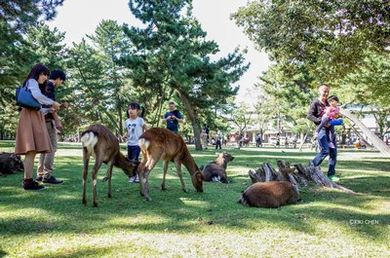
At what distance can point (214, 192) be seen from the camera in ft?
22.7

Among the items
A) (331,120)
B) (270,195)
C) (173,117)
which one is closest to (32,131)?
(270,195)

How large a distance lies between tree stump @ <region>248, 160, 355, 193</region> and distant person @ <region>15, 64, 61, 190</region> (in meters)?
3.81

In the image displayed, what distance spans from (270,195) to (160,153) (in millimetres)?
1918

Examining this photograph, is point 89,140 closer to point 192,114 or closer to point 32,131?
point 32,131

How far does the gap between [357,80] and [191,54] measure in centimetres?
1080

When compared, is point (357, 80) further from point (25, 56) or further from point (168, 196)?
point (168, 196)

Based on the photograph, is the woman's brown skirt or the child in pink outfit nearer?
the woman's brown skirt

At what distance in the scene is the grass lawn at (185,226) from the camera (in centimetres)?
350

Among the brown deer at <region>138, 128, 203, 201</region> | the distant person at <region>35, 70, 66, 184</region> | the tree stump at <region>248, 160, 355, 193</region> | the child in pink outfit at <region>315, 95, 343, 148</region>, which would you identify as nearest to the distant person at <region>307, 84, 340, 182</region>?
the child in pink outfit at <region>315, 95, 343, 148</region>

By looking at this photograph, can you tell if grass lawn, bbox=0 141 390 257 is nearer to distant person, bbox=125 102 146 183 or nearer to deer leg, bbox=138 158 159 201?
deer leg, bbox=138 158 159 201

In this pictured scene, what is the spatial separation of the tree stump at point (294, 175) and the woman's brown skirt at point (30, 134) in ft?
12.4

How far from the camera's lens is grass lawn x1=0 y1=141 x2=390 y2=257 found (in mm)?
3500

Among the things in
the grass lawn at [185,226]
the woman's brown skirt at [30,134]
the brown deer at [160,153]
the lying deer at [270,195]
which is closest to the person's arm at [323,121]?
the grass lawn at [185,226]

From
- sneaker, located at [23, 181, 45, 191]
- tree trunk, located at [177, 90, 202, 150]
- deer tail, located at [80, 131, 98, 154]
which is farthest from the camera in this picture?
tree trunk, located at [177, 90, 202, 150]
